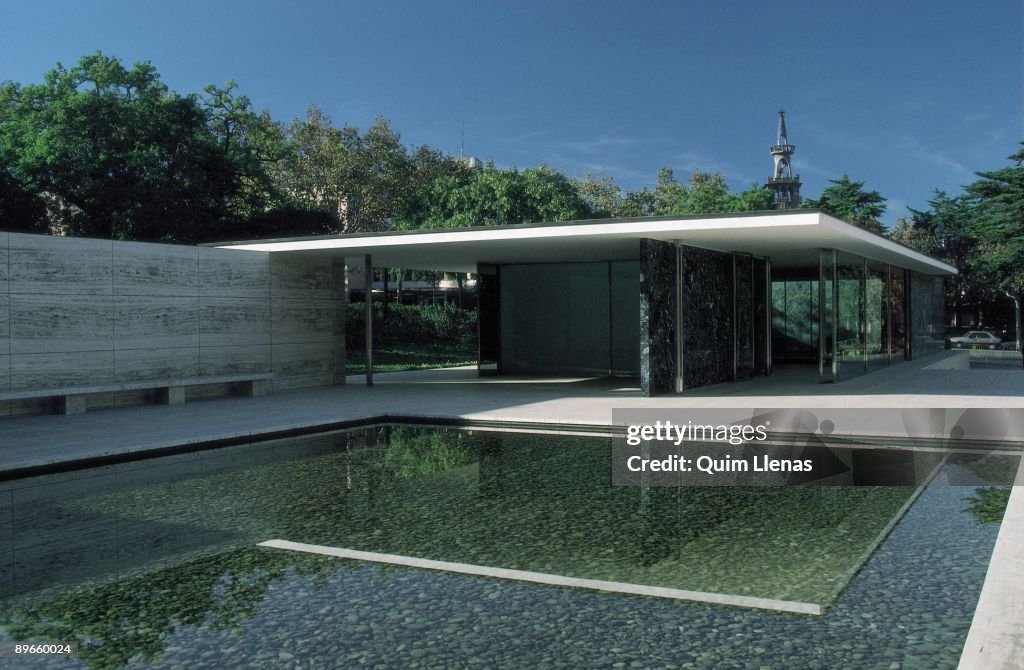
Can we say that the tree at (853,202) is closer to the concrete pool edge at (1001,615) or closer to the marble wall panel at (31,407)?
the marble wall panel at (31,407)

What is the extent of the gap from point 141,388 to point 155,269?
6.44 ft

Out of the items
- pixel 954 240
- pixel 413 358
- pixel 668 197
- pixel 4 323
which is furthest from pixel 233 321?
pixel 954 240

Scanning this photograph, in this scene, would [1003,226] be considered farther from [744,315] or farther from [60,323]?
[60,323]

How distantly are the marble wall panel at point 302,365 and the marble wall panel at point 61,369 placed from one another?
3.60m

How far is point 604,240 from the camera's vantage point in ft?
49.4

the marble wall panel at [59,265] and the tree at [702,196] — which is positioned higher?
the tree at [702,196]

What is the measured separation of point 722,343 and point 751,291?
2.06 m

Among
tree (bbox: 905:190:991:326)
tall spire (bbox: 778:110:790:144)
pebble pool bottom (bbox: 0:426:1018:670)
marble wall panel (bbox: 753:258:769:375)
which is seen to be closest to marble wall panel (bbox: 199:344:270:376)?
pebble pool bottom (bbox: 0:426:1018:670)

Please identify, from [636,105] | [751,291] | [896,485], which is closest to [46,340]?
[896,485]

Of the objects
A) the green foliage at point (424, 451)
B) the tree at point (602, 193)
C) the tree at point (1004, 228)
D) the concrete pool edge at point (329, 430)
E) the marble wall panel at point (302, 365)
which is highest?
the tree at point (602, 193)

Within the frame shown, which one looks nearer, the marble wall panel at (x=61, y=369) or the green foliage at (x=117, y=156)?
the marble wall panel at (x=61, y=369)

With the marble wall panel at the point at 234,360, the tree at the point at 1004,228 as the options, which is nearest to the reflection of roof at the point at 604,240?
the marble wall panel at the point at 234,360

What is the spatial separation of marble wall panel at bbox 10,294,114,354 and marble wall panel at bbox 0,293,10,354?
0.17 feet

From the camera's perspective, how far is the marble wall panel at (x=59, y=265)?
41.2 ft
